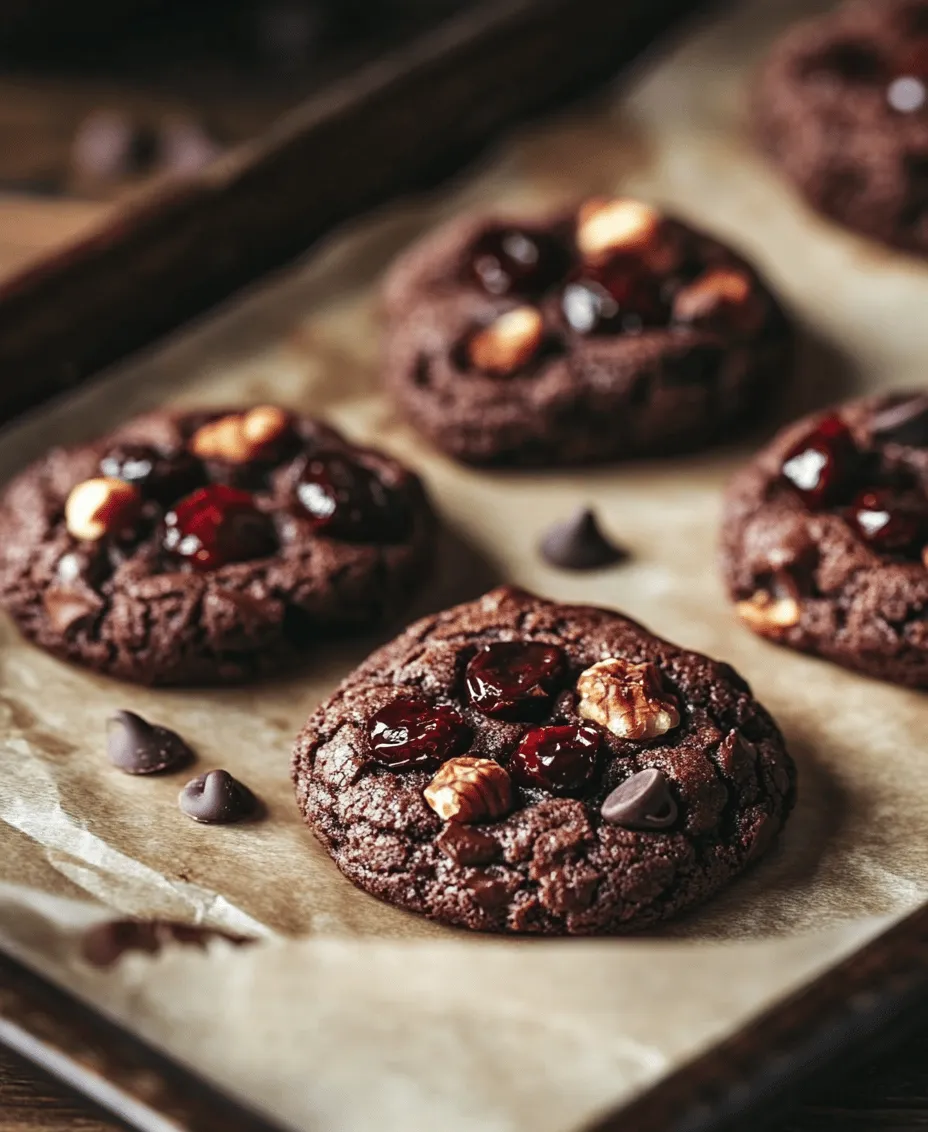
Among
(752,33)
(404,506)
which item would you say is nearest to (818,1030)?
(404,506)

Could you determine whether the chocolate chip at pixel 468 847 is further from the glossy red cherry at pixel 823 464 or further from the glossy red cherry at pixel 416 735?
the glossy red cherry at pixel 823 464

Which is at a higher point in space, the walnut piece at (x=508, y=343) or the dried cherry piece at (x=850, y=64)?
the dried cherry piece at (x=850, y=64)

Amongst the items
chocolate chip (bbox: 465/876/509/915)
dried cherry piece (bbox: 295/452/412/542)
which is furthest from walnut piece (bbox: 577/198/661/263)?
chocolate chip (bbox: 465/876/509/915)

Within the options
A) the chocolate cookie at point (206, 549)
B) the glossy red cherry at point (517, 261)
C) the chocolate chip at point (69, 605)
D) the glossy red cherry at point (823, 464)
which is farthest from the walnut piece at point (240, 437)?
the glossy red cherry at point (823, 464)

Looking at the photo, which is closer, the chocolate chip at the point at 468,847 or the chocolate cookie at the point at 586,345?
the chocolate chip at the point at 468,847

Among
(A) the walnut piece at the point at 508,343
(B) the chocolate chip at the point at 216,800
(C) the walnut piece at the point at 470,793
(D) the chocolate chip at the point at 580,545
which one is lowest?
(B) the chocolate chip at the point at 216,800

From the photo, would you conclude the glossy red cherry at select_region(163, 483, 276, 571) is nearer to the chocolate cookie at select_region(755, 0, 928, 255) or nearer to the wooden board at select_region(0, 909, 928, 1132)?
the wooden board at select_region(0, 909, 928, 1132)
